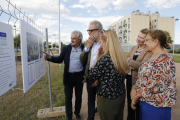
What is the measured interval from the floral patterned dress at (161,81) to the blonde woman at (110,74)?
32 centimetres

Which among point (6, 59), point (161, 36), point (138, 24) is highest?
point (138, 24)

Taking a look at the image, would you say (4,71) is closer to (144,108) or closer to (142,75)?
(142,75)

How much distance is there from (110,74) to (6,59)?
116 centimetres

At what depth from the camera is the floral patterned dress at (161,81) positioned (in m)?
1.43

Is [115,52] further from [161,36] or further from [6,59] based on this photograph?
[6,59]

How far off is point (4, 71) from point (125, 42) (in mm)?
47902

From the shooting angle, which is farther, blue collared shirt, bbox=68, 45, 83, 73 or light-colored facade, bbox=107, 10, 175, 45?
light-colored facade, bbox=107, 10, 175, 45

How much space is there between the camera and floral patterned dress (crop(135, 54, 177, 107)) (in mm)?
1431

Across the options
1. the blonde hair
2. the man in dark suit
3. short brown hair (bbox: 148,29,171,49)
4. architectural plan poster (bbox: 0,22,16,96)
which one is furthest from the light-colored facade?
architectural plan poster (bbox: 0,22,16,96)

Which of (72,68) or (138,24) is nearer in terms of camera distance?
(72,68)

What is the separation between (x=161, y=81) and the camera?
1432 mm

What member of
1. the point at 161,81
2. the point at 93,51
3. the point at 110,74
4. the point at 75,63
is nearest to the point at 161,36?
the point at 161,81

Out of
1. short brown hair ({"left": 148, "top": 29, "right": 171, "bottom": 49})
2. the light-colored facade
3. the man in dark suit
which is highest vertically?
the light-colored facade

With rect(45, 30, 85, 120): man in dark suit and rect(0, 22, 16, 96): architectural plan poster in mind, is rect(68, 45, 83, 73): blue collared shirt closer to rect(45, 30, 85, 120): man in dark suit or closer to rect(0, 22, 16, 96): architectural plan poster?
rect(45, 30, 85, 120): man in dark suit
